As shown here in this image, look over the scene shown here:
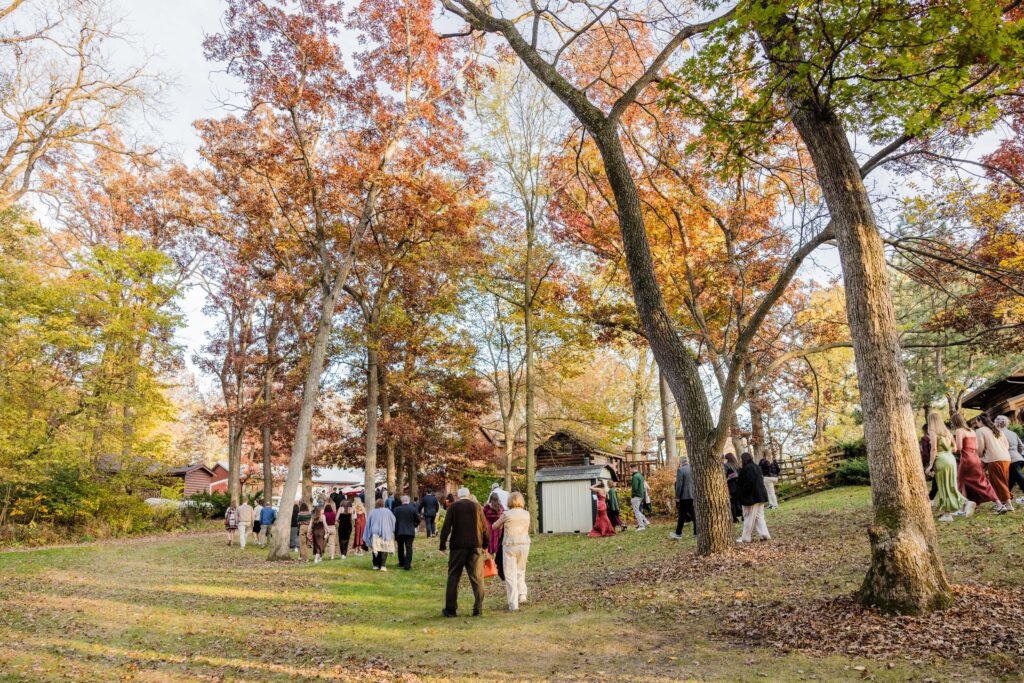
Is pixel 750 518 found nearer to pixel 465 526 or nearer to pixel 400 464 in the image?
pixel 465 526

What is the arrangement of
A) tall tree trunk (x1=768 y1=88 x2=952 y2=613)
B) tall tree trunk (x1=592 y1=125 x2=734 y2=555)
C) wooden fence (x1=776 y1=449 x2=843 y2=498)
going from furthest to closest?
wooden fence (x1=776 y1=449 x2=843 y2=498)
tall tree trunk (x1=592 y1=125 x2=734 y2=555)
tall tree trunk (x1=768 y1=88 x2=952 y2=613)

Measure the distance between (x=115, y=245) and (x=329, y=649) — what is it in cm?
2818

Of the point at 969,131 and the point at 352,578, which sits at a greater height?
the point at 969,131

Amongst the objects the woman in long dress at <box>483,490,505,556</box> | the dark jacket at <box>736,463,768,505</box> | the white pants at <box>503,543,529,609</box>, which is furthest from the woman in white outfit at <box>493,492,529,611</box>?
the dark jacket at <box>736,463,768,505</box>

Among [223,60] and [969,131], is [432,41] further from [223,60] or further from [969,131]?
[969,131]

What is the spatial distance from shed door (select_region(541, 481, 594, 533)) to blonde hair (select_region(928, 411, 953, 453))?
13.2m

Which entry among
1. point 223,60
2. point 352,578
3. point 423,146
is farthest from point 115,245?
point 352,578

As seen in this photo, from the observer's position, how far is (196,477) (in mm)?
48219

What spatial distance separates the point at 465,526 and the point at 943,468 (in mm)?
8561

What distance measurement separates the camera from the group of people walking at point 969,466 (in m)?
10.6

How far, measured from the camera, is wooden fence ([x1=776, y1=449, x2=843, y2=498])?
22.6 meters

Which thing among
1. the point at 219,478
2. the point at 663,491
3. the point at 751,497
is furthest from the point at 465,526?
the point at 219,478

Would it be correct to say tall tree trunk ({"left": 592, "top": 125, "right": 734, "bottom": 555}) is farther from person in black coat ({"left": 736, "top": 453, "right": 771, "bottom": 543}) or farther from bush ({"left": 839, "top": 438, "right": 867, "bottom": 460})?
bush ({"left": 839, "top": 438, "right": 867, "bottom": 460})

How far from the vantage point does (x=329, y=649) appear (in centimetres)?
689
